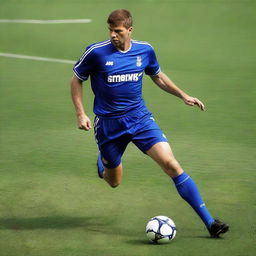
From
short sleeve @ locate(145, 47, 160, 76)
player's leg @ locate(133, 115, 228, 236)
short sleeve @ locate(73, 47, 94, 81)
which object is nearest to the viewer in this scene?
player's leg @ locate(133, 115, 228, 236)

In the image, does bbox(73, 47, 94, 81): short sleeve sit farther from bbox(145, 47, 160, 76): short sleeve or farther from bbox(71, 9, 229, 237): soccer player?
bbox(145, 47, 160, 76): short sleeve

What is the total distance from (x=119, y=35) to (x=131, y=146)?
4.24 meters

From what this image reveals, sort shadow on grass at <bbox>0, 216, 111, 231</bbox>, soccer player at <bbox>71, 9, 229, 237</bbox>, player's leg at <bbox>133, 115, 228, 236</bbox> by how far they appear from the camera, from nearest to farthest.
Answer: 1. player's leg at <bbox>133, 115, 228, 236</bbox>
2. soccer player at <bbox>71, 9, 229, 237</bbox>
3. shadow on grass at <bbox>0, 216, 111, 231</bbox>

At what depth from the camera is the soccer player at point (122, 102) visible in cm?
916

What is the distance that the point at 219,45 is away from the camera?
62.3 ft

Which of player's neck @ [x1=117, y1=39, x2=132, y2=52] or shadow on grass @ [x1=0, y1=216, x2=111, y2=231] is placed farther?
shadow on grass @ [x1=0, y1=216, x2=111, y2=231]

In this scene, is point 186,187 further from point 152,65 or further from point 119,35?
point 119,35

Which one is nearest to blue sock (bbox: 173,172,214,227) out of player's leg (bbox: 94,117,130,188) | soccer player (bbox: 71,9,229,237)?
soccer player (bbox: 71,9,229,237)

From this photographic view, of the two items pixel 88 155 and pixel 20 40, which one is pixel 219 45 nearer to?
pixel 20 40

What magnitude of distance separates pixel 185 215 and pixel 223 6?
474 inches

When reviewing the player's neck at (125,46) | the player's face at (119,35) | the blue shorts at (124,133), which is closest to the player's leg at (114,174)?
the blue shorts at (124,133)

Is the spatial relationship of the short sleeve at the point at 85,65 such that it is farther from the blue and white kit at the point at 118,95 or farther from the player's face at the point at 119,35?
the player's face at the point at 119,35

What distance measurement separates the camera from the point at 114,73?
9383mm

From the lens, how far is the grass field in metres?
9.38
